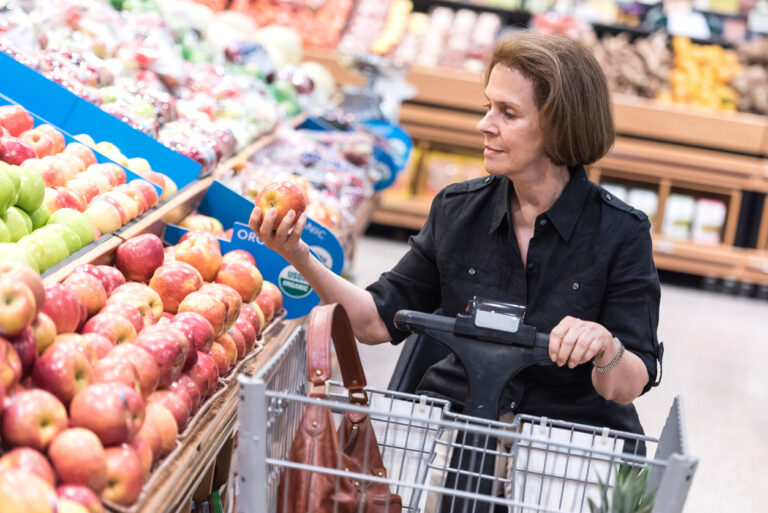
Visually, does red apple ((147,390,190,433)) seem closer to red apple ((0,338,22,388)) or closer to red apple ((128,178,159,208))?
red apple ((0,338,22,388))

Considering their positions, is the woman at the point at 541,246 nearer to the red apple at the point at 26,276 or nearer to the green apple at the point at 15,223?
the green apple at the point at 15,223

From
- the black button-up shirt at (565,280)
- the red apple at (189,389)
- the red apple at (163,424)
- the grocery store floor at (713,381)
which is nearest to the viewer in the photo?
the red apple at (163,424)

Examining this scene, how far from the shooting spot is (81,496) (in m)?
1.28

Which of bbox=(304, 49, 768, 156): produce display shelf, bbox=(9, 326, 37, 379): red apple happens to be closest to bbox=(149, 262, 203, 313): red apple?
bbox=(9, 326, 37, 379): red apple

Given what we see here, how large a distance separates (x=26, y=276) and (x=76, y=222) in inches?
28.6

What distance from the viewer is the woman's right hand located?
6.33 feet

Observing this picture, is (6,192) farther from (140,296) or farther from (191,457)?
(191,457)

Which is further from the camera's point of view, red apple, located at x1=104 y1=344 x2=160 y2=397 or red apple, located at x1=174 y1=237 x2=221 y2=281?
red apple, located at x1=174 y1=237 x2=221 y2=281

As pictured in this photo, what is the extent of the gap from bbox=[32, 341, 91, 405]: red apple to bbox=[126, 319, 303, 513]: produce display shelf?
0.20 metres

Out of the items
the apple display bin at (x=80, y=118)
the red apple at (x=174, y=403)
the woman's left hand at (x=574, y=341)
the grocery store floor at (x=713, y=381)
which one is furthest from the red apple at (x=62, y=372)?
the grocery store floor at (x=713, y=381)

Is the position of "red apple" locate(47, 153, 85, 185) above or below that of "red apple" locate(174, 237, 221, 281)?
above

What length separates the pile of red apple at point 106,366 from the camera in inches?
51.3

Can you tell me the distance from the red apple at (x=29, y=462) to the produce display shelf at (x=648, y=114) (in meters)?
5.90

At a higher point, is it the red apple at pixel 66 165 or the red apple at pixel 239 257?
the red apple at pixel 66 165
